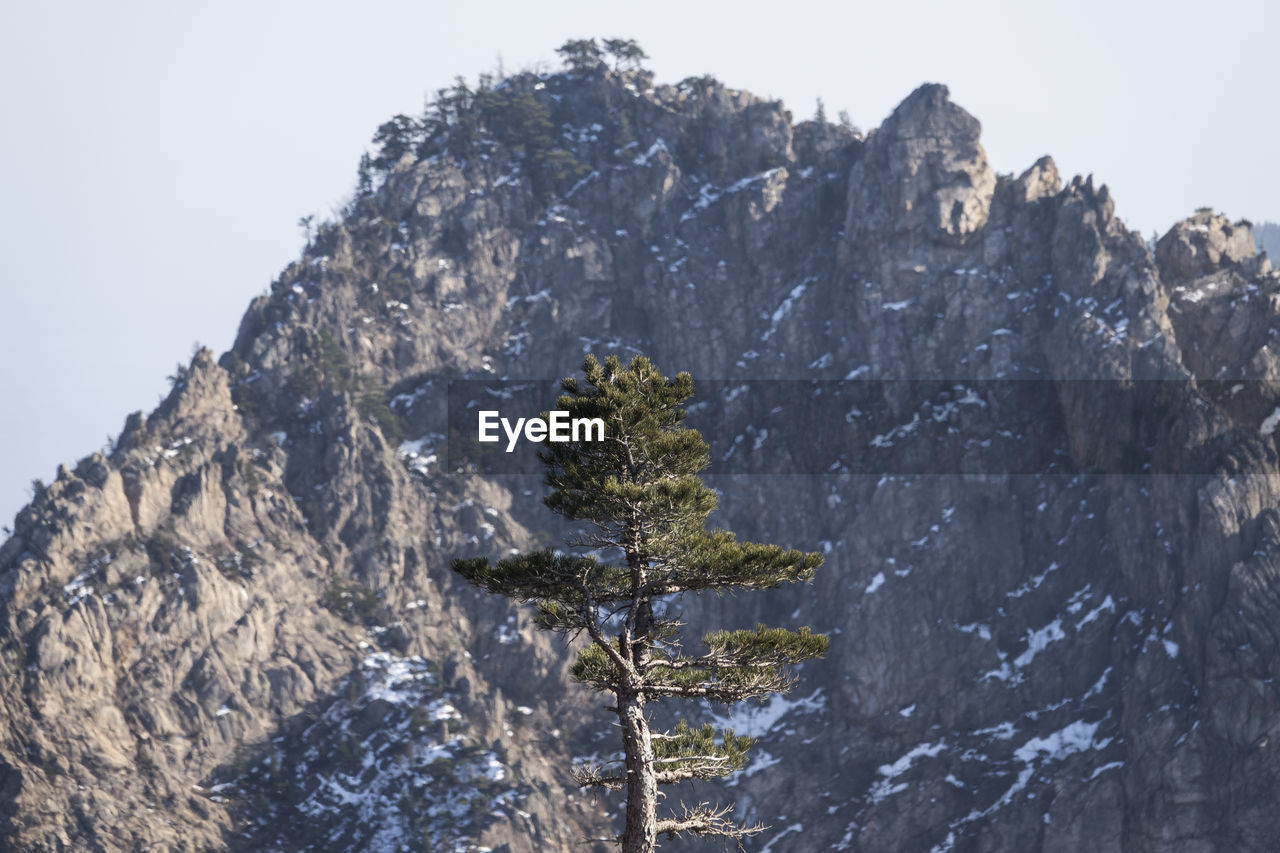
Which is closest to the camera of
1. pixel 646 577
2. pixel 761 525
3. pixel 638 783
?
pixel 638 783

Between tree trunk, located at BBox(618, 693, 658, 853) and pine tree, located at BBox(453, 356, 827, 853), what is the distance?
29mm

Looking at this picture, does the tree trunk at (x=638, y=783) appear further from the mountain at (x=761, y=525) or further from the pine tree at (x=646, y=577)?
the mountain at (x=761, y=525)

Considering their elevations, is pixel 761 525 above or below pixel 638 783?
above

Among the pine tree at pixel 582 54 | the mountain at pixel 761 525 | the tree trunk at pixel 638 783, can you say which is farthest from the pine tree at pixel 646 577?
the pine tree at pixel 582 54

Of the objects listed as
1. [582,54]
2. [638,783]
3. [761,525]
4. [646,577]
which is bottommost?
[638,783]

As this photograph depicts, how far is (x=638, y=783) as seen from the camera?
3128 centimetres

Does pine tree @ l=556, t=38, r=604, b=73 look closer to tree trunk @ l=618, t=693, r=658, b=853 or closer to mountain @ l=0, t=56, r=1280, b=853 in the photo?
mountain @ l=0, t=56, r=1280, b=853

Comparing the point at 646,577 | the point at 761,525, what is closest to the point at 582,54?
the point at 761,525

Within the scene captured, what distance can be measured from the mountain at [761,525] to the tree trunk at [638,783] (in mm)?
86679

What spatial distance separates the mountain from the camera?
414 ft

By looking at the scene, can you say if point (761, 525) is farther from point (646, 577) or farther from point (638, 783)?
point (638, 783)

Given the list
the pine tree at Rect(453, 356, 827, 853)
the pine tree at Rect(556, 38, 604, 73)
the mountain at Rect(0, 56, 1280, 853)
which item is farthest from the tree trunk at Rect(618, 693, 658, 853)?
the pine tree at Rect(556, 38, 604, 73)

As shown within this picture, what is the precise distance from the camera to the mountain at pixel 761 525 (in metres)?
126

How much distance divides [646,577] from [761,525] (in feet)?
400
